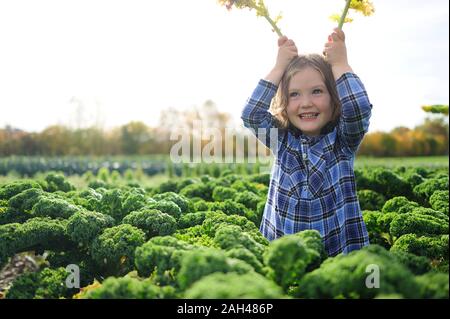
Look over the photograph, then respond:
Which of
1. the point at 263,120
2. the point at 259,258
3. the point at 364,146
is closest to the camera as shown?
the point at 259,258

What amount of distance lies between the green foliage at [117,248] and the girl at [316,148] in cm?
118

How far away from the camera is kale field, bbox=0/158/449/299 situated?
238 cm

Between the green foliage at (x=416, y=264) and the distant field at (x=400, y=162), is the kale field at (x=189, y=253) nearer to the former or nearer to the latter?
the green foliage at (x=416, y=264)

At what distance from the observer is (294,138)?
418cm

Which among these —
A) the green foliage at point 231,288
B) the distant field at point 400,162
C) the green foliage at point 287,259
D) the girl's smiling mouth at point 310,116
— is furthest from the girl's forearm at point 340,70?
the distant field at point 400,162

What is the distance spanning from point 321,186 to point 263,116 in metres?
0.75

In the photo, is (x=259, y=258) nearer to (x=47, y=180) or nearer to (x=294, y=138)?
(x=294, y=138)

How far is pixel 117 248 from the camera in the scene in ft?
11.5

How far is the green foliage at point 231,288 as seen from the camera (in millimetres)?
2133

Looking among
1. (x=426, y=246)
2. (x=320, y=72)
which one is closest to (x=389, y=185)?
(x=426, y=246)

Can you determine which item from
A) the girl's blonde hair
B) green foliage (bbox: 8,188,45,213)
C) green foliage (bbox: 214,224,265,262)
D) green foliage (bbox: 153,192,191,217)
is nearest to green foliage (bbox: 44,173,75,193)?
green foliage (bbox: 8,188,45,213)

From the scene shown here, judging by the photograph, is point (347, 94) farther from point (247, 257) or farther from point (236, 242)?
point (247, 257)
